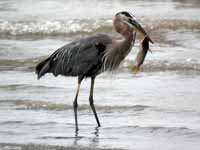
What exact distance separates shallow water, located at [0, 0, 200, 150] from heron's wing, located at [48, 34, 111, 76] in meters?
0.72

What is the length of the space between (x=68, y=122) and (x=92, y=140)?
1.44m

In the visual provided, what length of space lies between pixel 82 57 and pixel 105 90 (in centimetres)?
228

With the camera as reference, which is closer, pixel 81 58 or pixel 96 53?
pixel 96 53

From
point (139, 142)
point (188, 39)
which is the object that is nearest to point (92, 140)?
point (139, 142)

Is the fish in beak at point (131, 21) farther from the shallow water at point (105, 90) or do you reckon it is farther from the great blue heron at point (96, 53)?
the shallow water at point (105, 90)

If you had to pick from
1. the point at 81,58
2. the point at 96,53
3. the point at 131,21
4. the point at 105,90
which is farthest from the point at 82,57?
the point at 105,90

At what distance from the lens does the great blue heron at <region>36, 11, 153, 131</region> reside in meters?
10.4

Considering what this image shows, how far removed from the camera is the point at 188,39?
60.7 feet

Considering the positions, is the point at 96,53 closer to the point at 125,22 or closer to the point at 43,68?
the point at 125,22

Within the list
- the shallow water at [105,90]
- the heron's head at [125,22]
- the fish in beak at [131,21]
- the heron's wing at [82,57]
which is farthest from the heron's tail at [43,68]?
the fish in beak at [131,21]

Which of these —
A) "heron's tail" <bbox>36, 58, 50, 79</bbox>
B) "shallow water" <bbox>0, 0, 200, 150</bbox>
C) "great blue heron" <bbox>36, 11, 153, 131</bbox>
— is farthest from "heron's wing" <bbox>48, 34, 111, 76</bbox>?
"shallow water" <bbox>0, 0, 200, 150</bbox>

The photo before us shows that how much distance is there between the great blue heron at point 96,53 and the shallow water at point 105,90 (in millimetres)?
628

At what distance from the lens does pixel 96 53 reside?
1070 cm

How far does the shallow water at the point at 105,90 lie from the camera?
372 inches
